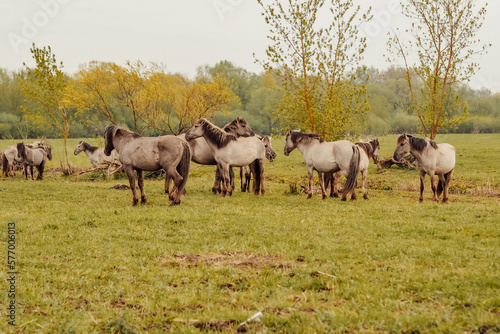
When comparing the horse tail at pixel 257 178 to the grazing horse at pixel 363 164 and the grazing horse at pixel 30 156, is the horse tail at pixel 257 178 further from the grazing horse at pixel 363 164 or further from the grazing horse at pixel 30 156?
the grazing horse at pixel 30 156

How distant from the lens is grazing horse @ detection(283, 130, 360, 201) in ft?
44.2

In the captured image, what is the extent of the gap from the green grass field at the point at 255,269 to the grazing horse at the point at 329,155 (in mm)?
1418

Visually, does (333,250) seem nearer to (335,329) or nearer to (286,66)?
(335,329)

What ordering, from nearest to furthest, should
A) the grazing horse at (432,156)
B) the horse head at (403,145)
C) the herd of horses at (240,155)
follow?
the herd of horses at (240,155) → the grazing horse at (432,156) → the horse head at (403,145)

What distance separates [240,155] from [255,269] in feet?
28.1

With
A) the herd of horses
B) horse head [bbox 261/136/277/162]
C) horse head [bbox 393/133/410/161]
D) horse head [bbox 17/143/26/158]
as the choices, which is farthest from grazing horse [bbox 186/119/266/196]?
horse head [bbox 17/143/26/158]

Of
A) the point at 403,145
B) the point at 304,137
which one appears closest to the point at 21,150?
the point at 304,137

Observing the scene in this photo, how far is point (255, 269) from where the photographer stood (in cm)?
657

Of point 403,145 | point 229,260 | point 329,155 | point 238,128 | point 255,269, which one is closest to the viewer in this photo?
point 255,269

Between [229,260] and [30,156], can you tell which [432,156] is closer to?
[229,260]

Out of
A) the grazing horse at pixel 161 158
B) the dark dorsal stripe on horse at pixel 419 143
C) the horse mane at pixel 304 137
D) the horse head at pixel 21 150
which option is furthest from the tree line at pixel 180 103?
the grazing horse at pixel 161 158

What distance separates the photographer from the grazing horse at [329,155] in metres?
13.5

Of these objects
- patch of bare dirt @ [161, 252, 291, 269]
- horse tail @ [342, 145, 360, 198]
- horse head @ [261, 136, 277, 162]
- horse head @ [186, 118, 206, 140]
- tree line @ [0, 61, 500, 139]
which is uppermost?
tree line @ [0, 61, 500, 139]

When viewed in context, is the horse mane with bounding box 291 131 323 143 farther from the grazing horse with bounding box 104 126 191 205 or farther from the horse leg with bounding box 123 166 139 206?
the horse leg with bounding box 123 166 139 206
